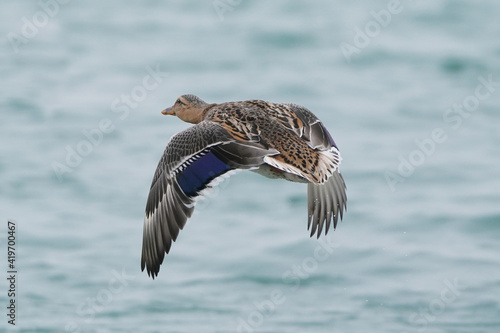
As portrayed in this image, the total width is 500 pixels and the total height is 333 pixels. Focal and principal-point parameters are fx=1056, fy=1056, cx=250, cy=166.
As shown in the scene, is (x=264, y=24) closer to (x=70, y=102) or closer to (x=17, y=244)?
(x=70, y=102)

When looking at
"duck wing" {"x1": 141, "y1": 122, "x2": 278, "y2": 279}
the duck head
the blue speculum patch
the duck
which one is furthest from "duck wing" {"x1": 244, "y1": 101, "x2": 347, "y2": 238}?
the duck head

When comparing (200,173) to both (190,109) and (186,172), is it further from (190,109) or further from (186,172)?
(190,109)

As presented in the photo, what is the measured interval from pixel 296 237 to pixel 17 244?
392cm

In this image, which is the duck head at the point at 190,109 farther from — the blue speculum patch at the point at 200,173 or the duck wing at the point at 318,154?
the blue speculum patch at the point at 200,173

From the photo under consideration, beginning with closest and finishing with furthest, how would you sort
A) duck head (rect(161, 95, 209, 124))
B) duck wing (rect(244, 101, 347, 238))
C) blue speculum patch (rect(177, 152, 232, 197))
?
blue speculum patch (rect(177, 152, 232, 197)) → duck wing (rect(244, 101, 347, 238)) → duck head (rect(161, 95, 209, 124))

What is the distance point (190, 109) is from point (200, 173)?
157 cm

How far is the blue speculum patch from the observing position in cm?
834

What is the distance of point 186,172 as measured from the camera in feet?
27.7

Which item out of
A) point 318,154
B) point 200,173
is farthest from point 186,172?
point 318,154

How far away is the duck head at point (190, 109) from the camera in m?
9.71

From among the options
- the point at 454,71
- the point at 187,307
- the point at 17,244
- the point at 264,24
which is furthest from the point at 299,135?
the point at 264,24

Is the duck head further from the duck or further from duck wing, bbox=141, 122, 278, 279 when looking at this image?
duck wing, bbox=141, 122, 278, 279

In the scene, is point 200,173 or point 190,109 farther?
point 190,109

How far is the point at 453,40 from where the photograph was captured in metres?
20.9
